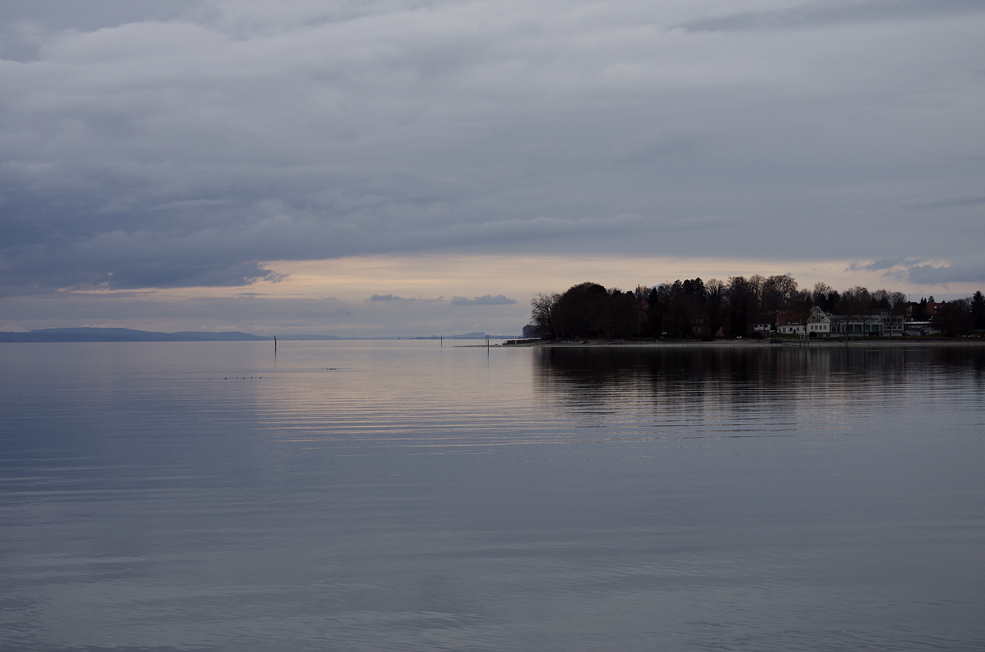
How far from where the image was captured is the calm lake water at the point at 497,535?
9859 millimetres

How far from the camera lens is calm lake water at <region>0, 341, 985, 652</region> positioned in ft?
32.3

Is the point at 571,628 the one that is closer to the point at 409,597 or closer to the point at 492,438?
the point at 409,597

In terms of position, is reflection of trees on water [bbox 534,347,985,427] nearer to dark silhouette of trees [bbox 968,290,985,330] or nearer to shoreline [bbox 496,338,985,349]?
shoreline [bbox 496,338,985,349]

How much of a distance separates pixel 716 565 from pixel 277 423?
2412cm

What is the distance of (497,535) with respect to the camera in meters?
14.1

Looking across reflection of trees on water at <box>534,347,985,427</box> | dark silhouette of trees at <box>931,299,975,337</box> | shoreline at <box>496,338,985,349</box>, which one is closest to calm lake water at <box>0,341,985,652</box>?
reflection of trees on water at <box>534,347,985,427</box>

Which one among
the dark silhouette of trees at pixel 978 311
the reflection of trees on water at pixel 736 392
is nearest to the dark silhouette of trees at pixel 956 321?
the dark silhouette of trees at pixel 978 311

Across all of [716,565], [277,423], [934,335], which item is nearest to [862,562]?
[716,565]

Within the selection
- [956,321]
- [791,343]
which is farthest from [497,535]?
[956,321]

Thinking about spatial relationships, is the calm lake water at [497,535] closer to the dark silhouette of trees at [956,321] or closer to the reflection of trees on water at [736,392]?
the reflection of trees on water at [736,392]

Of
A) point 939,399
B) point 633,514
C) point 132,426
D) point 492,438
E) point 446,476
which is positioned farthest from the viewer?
point 939,399

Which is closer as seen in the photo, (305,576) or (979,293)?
(305,576)

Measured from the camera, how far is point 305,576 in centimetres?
1186

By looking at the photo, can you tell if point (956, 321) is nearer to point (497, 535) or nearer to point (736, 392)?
point (736, 392)
